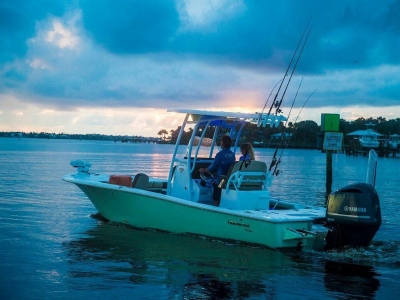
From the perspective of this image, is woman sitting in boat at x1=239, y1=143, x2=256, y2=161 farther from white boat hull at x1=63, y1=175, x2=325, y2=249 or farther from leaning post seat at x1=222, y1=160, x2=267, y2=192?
white boat hull at x1=63, y1=175, x2=325, y2=249

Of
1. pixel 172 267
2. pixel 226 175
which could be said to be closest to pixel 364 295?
pixel 172 267

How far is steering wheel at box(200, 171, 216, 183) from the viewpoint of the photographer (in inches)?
495

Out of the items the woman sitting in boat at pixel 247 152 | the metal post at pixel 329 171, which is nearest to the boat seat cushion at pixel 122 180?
the woman sitting in boat at pixel 247 152

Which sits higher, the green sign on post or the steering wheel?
the green sign on post

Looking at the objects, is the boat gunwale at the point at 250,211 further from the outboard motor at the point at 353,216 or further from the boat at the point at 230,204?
the outboard motor at the point at 353,216

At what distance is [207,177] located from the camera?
12.7 meters

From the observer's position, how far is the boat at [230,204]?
34.7ft

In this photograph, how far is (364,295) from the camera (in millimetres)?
8875

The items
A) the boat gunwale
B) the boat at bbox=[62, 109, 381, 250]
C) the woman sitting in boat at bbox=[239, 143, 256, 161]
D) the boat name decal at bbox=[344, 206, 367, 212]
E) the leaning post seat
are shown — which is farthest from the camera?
the woman sitting in boat at bbox=[239, 143, 256, 161]

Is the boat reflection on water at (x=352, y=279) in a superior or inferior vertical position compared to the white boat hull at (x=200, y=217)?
inferior

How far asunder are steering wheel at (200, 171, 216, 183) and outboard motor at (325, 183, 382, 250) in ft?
9.08

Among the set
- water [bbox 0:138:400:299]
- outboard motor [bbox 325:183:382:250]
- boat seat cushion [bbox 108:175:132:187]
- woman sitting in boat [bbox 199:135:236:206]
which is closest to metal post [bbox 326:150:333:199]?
water [bbox 0:138:400:299]

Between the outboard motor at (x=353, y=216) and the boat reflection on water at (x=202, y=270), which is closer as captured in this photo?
the boat reflection on water at (x=202, y=270)

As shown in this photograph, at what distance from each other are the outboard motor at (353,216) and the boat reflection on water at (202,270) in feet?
1.57
